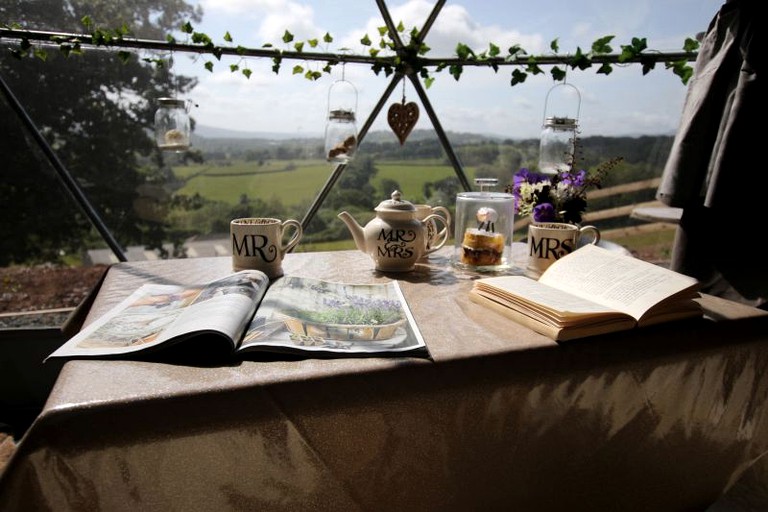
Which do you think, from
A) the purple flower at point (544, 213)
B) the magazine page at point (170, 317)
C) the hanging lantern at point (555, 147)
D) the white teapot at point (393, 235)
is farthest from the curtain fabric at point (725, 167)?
the magazine page at point (170, 317)

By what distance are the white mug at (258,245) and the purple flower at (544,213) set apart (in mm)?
785

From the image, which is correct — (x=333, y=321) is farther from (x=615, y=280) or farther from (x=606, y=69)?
(x=606, y=69)

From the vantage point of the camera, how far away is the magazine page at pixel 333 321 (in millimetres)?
910

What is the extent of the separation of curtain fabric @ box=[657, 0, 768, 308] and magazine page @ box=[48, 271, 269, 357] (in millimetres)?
1477

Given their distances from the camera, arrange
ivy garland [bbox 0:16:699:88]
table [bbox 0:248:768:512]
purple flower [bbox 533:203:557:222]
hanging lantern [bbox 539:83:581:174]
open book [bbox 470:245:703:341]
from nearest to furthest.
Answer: table [bbox 0:248:768:512] → open book [bbox 470:245:703:341] → purple flower [bbox 533:203:557:222] → hanging lantern [bbox 539:83:581:174] → ivy garland [bbox 0:16:699:88]

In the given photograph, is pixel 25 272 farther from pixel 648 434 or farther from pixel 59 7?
pixel 648 434

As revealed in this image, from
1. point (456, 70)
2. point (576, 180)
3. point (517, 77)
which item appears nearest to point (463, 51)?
point (456, 70)

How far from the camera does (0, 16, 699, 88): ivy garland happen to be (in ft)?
7.12

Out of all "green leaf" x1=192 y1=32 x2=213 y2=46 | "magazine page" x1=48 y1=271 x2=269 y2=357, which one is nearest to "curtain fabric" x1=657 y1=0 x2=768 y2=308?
"magazine page" x1=48 y1=271 x2=269 y2=357

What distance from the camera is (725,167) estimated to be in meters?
1.58

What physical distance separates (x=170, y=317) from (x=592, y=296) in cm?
93

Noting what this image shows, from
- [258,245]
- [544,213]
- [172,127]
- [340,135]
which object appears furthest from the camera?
[340,135]

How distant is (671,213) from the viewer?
9.33 ft

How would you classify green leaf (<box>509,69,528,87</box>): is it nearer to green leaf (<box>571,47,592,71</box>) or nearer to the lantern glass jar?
green leaf (<box>571,47,592,71</box>)
